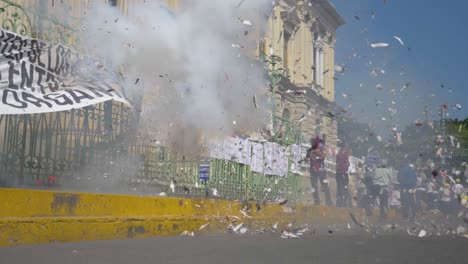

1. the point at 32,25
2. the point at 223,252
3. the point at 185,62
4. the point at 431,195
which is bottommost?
the point at 223,252

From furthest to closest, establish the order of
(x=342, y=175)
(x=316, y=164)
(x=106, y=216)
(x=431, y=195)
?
1. (x=431, y=195)
2. (x=342, y=175)
3. (x=316, y=164)
4. (x=106, y=216)

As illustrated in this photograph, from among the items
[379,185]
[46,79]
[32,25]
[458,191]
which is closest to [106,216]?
[46,79]

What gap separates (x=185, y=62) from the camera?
33.6 ft

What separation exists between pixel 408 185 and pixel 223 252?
10.1 m

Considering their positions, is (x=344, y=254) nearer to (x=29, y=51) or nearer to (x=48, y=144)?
(x=48, y=144)

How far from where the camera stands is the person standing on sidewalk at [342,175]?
1395cm

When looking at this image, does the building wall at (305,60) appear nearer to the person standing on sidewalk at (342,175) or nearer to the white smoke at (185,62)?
the person standing on sidewalk at (342,175)

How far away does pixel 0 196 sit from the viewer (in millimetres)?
4996

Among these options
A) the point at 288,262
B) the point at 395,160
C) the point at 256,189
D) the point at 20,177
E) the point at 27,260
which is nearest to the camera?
the point at 27,260

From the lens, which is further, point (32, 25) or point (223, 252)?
point (32, 25)

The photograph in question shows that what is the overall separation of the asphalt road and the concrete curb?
0.71ft

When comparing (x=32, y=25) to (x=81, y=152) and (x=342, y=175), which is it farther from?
(x=342, y=175)

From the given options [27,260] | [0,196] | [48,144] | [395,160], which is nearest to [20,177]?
[48,144]

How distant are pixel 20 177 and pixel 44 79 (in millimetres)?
1235
